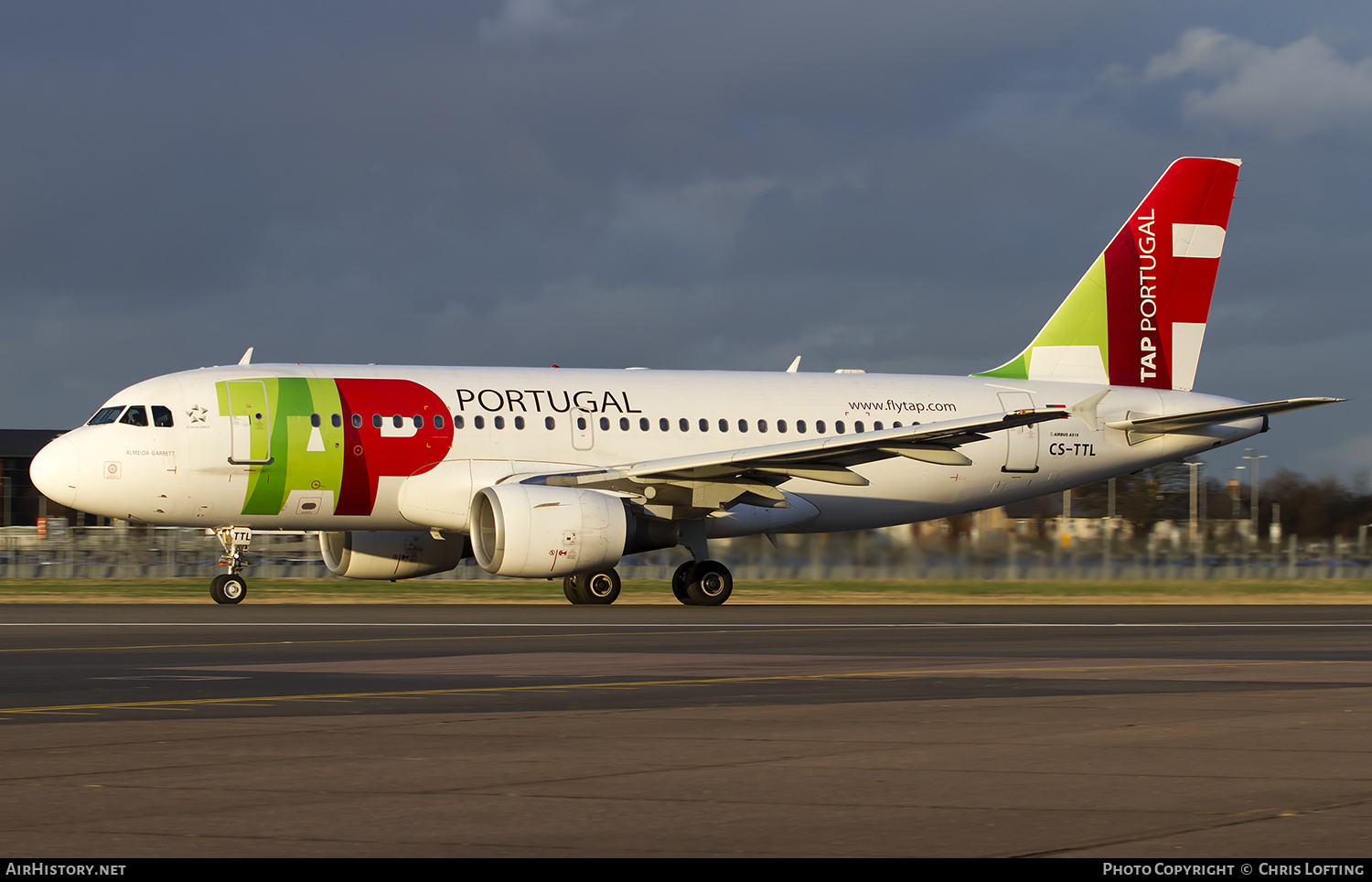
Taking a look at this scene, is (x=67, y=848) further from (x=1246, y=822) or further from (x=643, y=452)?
(x=643, y=452)

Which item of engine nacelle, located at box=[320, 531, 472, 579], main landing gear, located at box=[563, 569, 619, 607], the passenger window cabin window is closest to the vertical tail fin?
main landing gear, located at box=[563, 569, 619, 607]

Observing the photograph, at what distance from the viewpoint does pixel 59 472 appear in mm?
26594

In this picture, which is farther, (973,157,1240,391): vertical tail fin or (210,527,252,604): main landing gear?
(973,157,1240,391): vertical tail fin

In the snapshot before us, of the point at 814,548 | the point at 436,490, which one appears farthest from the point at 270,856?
the point at 814,548

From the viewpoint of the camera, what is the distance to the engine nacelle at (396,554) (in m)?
29.3

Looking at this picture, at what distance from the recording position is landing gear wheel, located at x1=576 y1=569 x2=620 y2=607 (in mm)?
27781

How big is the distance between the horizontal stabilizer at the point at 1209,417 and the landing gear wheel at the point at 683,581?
919cm

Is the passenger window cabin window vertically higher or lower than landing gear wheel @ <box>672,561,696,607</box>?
higher

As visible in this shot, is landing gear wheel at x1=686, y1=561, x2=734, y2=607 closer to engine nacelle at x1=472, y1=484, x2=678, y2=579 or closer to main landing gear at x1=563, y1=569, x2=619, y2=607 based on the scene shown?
main landing gear at x1=563, y1=569, x2=619, y2=607

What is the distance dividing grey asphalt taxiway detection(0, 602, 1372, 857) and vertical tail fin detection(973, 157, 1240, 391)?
16.0 m

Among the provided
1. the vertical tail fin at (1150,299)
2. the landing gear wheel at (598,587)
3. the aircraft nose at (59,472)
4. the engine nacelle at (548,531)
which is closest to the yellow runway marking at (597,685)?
the engine nacelle at (548,531)

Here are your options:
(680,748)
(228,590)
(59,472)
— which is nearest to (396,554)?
(228,590)

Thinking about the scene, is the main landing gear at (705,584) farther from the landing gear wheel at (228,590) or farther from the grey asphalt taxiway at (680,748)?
the grey asphalt taxiway at (680,748)

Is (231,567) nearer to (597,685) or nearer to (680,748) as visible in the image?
(597,685)
